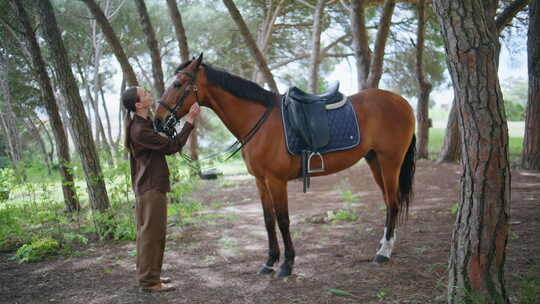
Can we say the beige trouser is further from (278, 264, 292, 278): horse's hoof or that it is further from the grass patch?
the grass patch

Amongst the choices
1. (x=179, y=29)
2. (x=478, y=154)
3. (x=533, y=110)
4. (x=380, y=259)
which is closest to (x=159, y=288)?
(x=380, y=259)

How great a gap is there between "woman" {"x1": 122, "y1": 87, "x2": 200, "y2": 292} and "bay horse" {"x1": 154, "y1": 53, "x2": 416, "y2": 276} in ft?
0.44

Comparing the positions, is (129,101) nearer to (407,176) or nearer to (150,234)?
(150,234)

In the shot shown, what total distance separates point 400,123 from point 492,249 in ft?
6.32

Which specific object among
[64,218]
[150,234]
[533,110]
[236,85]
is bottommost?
[64,218]

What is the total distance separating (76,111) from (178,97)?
2448 millimetres

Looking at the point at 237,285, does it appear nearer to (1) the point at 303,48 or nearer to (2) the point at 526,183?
(2) the point at 526,183

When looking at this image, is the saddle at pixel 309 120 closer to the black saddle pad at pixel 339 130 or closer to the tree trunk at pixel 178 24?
the black saddle pad at pixel 339 130

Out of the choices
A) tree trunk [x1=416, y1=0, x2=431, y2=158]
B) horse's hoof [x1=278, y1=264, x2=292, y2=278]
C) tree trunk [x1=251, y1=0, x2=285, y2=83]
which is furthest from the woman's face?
tree trunk [x1=251, y1=0, x2=285, y2=83]

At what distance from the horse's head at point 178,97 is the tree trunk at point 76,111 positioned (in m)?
2.10

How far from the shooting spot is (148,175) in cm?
313

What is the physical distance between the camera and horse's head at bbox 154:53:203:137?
3.15 meters

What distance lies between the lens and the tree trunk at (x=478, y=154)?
2.14 m

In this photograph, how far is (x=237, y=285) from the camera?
333 centimetres
